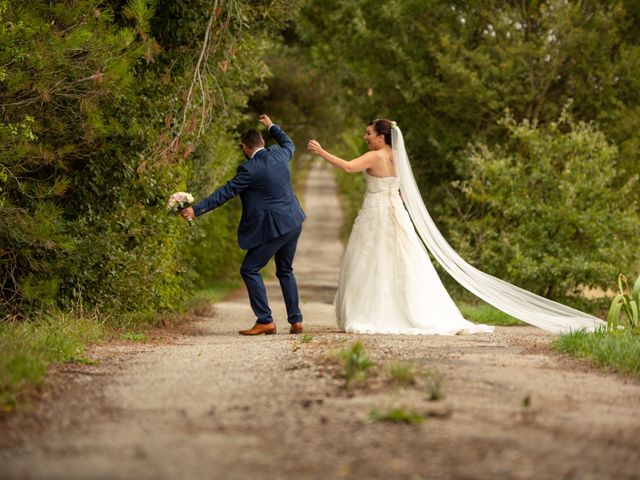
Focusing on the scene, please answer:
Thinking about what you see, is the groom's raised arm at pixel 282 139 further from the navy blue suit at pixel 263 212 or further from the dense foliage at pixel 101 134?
the dense foliage at pixel 101 134

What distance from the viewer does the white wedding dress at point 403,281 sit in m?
11.0

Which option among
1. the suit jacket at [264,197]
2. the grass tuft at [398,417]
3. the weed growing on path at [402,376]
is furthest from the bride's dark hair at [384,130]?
the grass tuft at [398,417]

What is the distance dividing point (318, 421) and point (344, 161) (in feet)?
21.0

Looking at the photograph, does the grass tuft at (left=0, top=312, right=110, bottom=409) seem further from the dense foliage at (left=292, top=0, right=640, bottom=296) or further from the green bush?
the dense foliage at (left=292, top=0, right=640, bottom=296)

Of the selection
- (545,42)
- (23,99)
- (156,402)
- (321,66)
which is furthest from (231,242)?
(156,402)

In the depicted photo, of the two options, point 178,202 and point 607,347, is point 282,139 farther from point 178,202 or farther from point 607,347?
point 607,347

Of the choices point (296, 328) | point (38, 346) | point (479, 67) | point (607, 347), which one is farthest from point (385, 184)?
point (479, 67)

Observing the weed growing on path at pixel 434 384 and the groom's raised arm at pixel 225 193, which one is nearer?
the weed growing on path at pixel 434 384

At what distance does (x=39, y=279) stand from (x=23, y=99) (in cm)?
198

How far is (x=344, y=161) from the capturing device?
36.8 ft

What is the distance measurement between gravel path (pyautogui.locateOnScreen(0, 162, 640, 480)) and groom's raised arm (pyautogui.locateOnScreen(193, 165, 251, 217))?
9.39 feet

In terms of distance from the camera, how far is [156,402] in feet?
18.4

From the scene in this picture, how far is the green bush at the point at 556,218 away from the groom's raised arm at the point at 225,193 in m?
7.85

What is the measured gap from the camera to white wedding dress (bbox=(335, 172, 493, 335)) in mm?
11000
